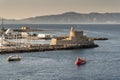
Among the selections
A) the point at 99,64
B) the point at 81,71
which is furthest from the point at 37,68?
the point at 99,64

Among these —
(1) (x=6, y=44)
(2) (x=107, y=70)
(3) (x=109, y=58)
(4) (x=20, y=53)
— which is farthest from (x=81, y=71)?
(1) (x=6, y=44)

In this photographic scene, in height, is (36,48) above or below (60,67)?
above

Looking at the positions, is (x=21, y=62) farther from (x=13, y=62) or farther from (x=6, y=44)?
(x=6, y=44)

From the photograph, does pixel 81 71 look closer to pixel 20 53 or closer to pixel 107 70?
pixel 107 70

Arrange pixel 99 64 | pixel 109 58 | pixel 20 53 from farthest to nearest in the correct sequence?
pixel 20 53
pixel 109 58
pixel 99 64

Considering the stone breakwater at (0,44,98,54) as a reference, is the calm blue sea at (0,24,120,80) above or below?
below

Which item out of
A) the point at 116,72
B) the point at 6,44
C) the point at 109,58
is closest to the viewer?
the point at 116,72

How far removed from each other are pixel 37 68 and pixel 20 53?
71.0ft

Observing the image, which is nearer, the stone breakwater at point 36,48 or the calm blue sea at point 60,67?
the calm blue sea at point 60,67

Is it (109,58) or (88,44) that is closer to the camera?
(109,58)

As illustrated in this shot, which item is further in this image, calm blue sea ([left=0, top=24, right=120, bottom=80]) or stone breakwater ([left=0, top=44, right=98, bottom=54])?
stone breakwater ([left=0, top=44, right=98, bottom=54])

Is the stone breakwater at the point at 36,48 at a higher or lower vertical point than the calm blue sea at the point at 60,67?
higher

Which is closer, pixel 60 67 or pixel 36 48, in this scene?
pixel 60 67

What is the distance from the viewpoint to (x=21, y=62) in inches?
2943
